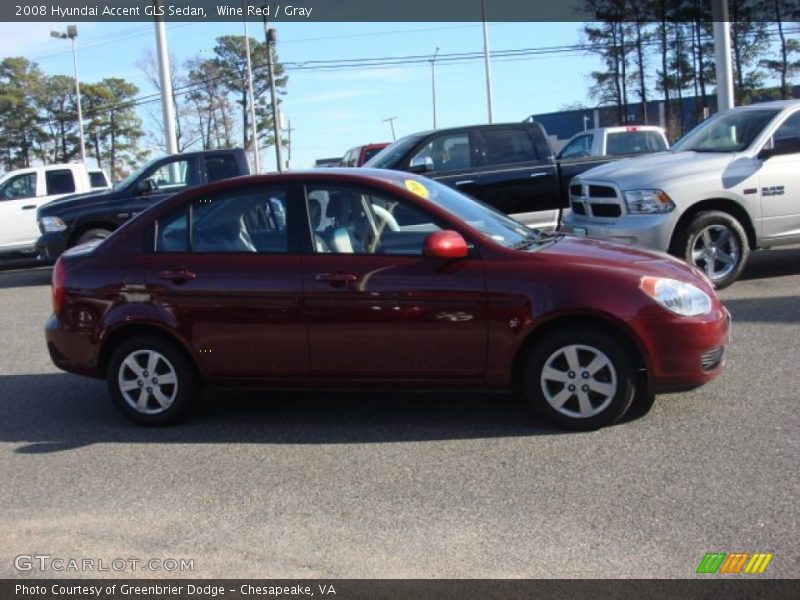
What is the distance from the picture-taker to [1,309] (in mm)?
11703

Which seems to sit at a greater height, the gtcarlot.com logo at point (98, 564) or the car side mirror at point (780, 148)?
the car side mirror at point (780, 148)

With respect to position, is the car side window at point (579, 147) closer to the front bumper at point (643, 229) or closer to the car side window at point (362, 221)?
the front bumper at point (643, 229)

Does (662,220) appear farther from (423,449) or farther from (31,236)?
(31,236)

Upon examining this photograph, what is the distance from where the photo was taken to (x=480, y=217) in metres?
5.91

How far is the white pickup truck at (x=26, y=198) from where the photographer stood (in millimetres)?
16562

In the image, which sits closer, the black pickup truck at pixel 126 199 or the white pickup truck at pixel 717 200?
the white pickup truck at pixel 717 200

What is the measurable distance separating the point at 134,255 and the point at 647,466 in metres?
3.53

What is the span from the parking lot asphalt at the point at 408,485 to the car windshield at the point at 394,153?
18.6ft

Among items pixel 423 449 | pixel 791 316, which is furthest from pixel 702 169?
pixel 423 449

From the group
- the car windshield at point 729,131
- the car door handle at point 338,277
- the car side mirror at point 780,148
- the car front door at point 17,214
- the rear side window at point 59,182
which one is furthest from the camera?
the rear side window at point 59,182

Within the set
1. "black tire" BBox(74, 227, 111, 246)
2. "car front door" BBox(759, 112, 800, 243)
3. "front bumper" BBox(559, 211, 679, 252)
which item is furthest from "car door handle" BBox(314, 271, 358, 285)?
"black tire" BBox(74, 227, 111, 246)

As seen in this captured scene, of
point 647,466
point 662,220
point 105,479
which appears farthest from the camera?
point 662,220

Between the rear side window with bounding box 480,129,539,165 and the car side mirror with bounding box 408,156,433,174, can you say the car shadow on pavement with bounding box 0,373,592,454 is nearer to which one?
the car side mirror with bounding box 408,156,433,174

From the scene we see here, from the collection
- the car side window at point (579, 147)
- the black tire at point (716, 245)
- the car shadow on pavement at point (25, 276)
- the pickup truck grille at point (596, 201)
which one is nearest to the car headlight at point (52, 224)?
the car shadow on pavement at point (25, 276)
